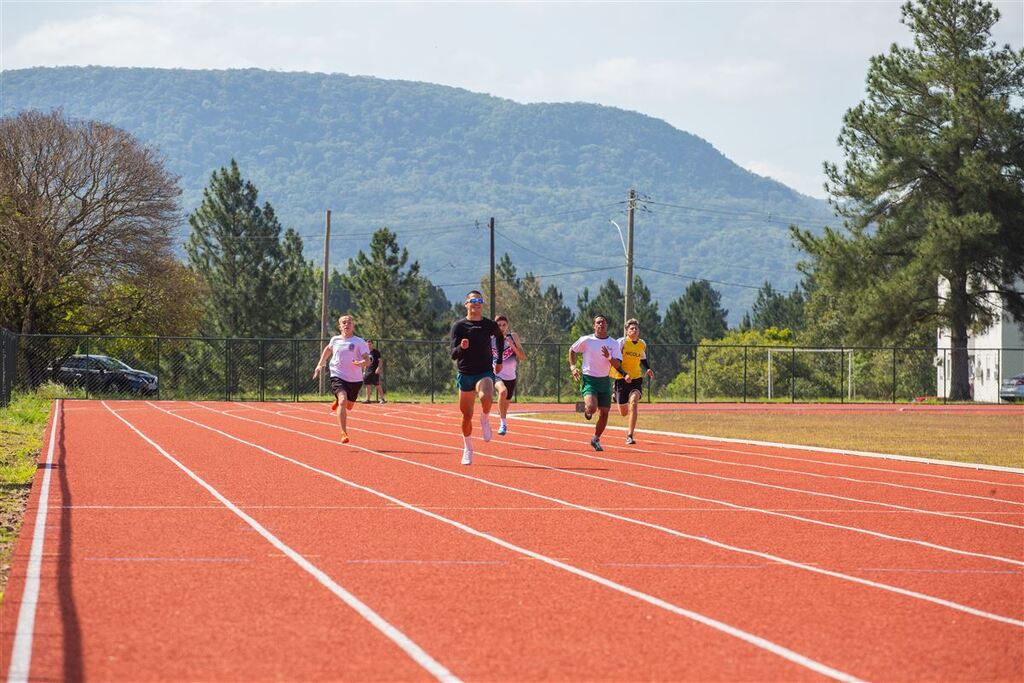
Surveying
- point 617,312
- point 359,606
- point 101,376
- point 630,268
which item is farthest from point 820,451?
point 617,312

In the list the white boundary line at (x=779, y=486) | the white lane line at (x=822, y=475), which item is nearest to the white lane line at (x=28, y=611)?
the white boundary line at (x=779, y=486)

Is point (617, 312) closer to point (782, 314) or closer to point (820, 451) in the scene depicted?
point (782, 314)

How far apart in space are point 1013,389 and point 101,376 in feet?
113

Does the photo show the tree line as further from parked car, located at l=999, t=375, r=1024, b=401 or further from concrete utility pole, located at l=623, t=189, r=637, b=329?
concrete utility pole, located at l=623, t=189, r=637, b=329

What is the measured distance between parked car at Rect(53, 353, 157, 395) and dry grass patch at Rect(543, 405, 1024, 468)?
722 inches

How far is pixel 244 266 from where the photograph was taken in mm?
72812

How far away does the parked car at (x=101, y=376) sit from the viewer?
45688 mm

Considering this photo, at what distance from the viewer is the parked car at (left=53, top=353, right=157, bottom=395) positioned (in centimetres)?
4569

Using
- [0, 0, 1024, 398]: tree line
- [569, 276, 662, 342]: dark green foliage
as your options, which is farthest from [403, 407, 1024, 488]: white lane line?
[569, 276, 662, 342]: dark green foliage

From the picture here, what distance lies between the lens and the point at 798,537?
10516 millimetres

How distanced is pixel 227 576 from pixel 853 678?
3925 millimetres

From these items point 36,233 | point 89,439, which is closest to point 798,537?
point 89,439

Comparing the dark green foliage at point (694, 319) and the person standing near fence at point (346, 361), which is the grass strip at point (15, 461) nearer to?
the person standing near fence at point (346, 361)

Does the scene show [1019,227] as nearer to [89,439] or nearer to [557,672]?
[89,439]
